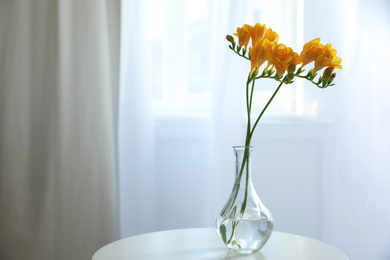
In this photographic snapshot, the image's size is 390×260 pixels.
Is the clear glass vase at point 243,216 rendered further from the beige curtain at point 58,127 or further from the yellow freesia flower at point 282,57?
the beige curtain at point 58,127

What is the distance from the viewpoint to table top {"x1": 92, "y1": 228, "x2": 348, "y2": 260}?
3.64 ft

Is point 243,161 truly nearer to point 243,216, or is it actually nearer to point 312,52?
point 243,216

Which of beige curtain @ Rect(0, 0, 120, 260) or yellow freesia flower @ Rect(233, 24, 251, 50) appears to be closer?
yellow freesia flower @ Rect(233, 24, 251, 50)

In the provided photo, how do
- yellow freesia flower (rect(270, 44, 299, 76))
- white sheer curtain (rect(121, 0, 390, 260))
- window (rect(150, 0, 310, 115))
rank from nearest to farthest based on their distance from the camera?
yellow freesia flower (rect(270, 44, 299, 76)) → white sheer curtain (rect(121, 0, 390, 260)) → window (rect(150, 0, 310, 115))

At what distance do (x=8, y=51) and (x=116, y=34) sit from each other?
0.46m

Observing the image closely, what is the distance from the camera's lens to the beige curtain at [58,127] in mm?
2180

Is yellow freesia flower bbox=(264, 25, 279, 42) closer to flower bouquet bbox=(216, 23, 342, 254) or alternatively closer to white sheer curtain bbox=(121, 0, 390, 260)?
flower bouquet bbox=(216, 23, 342, 254)

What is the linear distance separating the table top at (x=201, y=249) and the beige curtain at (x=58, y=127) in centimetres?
96

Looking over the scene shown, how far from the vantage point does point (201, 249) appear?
1166 mm

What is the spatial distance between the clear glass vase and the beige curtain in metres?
1.18

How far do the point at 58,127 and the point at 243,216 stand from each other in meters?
1.30

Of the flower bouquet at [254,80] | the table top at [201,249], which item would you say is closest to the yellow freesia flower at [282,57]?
the flower bouquet at [254,80]

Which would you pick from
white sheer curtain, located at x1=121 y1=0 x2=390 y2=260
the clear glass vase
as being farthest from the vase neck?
white sheer curtain, located at x1=121 y1=0 x2=390 y2=260

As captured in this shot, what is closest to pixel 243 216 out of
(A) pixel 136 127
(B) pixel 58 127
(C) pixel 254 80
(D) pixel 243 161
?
(D) pixel 243 161
